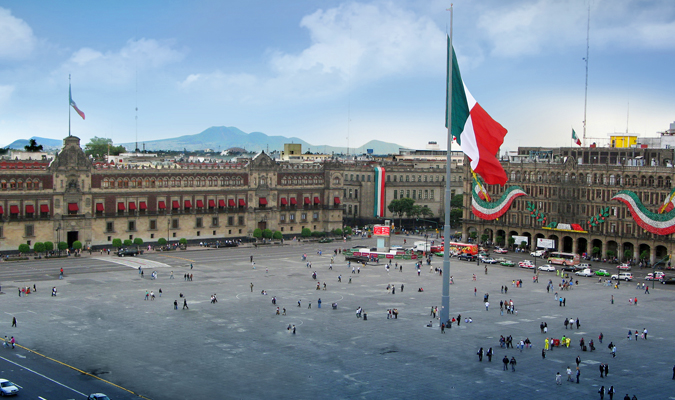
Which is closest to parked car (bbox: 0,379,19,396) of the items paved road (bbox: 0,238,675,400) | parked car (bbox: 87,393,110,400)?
parked car (bbox: 87,393,110,400)

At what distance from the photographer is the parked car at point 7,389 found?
47.8 meters

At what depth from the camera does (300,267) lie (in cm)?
10612

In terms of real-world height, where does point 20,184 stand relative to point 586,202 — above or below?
above

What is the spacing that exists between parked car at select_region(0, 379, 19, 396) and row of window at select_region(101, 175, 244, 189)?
7354cm

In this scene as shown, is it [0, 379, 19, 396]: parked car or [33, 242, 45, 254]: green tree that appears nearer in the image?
[0, 379, 19, 396]: parked car

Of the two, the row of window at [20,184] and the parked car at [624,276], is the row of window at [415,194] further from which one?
the row of window at [20,184]

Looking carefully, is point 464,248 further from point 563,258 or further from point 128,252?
point 128,252

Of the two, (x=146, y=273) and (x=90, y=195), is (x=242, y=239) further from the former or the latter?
(x=146, y=273)

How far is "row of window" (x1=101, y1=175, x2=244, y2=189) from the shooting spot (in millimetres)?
120625

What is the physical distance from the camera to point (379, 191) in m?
160

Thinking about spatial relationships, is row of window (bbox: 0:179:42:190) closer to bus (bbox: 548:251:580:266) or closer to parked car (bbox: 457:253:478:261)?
parked car (bbox: 457:253:478:261)

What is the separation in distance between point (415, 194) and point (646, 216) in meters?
61.7

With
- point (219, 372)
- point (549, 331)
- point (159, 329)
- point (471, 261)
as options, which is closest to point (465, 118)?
point (549, 331)

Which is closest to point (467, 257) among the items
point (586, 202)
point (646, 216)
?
point (586, 202)
